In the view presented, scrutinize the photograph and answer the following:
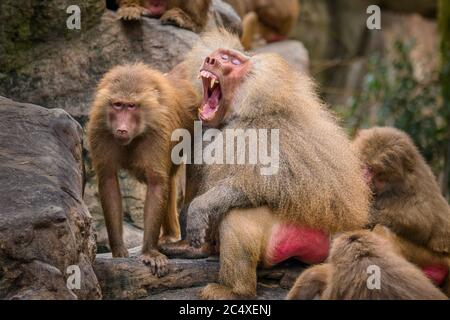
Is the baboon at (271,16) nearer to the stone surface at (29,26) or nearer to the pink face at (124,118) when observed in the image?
the stone surface at (29,26)

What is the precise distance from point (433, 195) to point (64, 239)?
333 cm

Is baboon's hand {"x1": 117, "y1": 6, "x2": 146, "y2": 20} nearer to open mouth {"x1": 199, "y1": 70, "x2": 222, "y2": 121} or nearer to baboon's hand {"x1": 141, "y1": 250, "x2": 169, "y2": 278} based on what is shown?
open mouth {"x1": 199, "y1": 70, "x2": 222, "y2": 121}

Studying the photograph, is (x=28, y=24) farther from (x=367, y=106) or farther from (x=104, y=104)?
(x=367, y=106)

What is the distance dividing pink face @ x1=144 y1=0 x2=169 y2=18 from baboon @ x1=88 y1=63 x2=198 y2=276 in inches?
99.1

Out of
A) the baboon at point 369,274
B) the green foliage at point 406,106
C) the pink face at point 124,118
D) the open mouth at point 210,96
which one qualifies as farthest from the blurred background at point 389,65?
the baboon at point 369,274

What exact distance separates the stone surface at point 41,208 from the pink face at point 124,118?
0.79ft

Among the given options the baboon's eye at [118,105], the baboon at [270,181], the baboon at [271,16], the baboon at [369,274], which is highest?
the baboon at [271,16]

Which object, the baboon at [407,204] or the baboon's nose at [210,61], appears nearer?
the baboon's nose at [210,61]

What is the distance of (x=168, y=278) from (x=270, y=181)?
0.96 metres

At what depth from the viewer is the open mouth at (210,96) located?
5980 mm

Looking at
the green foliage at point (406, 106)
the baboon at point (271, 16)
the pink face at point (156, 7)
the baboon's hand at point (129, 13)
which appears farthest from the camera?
the baboon at point (271, 16)

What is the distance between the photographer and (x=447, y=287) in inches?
279

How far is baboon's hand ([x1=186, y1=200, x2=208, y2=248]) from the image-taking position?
5594 millimetres
